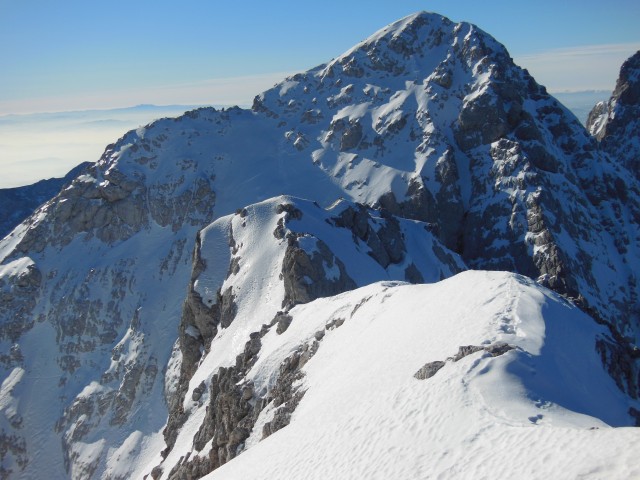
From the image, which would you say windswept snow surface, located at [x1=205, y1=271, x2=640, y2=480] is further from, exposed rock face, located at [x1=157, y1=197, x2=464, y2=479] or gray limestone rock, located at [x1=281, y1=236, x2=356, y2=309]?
gray limestone rock, located at [x1=281, y1=236, x2=356, y2=309]

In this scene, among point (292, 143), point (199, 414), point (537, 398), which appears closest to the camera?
point (537, 398)

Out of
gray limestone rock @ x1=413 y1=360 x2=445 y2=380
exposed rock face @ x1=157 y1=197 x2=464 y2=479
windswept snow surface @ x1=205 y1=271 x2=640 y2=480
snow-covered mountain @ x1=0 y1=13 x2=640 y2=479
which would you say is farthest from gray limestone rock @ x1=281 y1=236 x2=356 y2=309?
gray limestone rock @ x1=413 y1=360 x2=445 y2=380

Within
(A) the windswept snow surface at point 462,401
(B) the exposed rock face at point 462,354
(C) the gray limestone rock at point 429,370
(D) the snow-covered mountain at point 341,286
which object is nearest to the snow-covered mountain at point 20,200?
(D) the snow-covered mountain at point 341,286

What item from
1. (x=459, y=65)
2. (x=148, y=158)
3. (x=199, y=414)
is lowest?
(x=199, y=414)

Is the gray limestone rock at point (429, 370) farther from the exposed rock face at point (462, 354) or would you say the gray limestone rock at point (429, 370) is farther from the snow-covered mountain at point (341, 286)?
the snow-covered mountain at point (341, 286)

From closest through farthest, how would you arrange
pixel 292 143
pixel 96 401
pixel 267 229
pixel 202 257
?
pixel 267 229
pixel 202 257
pixel 96 401
pixel 292 143

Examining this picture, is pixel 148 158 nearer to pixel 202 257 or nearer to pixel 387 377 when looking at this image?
pixel 202 257

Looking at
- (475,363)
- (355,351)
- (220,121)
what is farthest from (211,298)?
(220,121)
